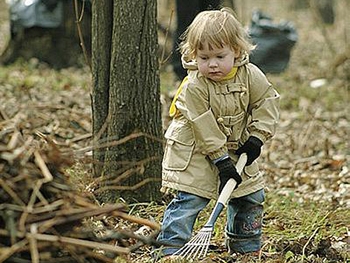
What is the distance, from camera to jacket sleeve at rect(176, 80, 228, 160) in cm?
403

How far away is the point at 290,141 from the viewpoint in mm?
7902

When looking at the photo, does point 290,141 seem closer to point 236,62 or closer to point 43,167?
point 236,62

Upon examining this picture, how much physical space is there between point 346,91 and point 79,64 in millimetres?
3460

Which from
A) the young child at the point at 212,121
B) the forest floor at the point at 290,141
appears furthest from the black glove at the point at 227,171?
the forest floor at the point at 290,141

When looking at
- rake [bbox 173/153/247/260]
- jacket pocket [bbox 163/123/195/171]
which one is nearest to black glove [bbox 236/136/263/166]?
rake [bbox 173/153/247/260]

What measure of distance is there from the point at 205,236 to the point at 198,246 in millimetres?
85

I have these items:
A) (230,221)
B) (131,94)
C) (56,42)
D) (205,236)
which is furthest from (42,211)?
(56,42)

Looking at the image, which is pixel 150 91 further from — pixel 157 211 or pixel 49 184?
pixel 49 184

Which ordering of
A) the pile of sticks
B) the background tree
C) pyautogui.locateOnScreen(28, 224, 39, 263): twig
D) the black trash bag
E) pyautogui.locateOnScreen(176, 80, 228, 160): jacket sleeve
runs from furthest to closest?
the black trash bag
the background tree
pyautogui.locateOnScreen(176, 80, 228, 160): jacket sleeve
the pile of sticks
pyautogui.locateOnScreen(28, 224, 39, 263): twig

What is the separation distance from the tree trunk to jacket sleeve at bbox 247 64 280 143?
6.64m

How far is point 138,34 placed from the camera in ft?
15.8

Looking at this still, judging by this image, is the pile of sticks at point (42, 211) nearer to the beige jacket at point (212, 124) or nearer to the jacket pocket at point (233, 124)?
the beige jacket at point (212, 124)

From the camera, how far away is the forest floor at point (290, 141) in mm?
4543

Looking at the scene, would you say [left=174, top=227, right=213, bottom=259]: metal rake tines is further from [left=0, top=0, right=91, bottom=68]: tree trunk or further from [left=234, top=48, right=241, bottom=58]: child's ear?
[left=0, top=0, right=91, bottom=68]: tree trunk
